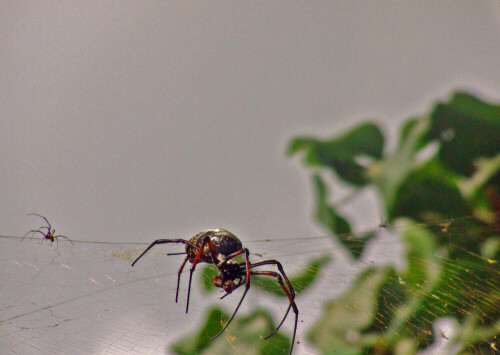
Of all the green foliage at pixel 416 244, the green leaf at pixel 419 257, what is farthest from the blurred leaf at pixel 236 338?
the green leaf at pixel 419 257

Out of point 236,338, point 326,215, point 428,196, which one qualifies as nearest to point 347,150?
point 326,215

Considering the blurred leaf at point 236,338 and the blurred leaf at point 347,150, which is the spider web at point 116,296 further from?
the blurred leaf at point 347,150

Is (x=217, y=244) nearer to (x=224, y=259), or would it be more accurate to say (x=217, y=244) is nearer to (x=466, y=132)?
(x=224, y=259)

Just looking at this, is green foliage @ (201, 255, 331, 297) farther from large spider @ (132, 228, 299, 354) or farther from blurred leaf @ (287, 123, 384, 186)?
blurred leaf @ (287, 123, 384, 186)

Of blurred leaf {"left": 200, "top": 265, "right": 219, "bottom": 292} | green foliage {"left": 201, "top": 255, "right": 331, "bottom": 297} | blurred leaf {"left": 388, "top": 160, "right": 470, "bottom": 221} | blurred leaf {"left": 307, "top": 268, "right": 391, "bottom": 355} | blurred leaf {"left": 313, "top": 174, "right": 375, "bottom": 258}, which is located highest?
blurred leaf {"left": 388, "top": 160, "right": 470, "bottom": 221}

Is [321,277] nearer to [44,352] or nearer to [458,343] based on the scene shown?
[458,343]

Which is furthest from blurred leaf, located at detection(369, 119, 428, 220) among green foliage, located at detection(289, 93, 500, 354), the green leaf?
the green leaf

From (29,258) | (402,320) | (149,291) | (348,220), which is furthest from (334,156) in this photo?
(29,258)

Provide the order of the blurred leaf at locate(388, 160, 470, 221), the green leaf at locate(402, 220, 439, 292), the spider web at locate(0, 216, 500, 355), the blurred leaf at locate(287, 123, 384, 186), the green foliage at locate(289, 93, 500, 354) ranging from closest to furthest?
the spider web at locate(0, 216, 500, 355) → the green foliage at locate(289, 93, 500, 354) → the green leaf at locate(402, 220, 439, 292) → the blurred leaf at locate(388, 160, 470, 221) → the blurred leaf at locate(287, 123, 384, 186)
